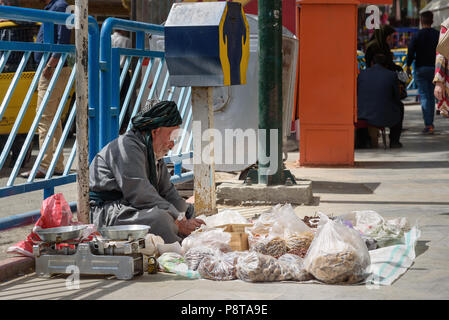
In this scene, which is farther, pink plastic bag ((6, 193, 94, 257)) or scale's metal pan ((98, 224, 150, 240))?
pink plastic bag ((6, 193, 94, 257))

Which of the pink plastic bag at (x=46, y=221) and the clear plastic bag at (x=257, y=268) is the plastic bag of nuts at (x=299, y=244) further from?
the pink plastic bag at (x=46, y=221)

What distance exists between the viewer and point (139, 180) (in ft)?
16.4

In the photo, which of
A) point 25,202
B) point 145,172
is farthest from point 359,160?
point 145,172

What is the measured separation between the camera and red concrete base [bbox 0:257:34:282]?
450cm

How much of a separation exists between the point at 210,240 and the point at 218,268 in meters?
0.40

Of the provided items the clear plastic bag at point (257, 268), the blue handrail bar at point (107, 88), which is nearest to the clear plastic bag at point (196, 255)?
the clear plastic bag at point (257, 268)

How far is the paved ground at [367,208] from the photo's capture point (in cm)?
410

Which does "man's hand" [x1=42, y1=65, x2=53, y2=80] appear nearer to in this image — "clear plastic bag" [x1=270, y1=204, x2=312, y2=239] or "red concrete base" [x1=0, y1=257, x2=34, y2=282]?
"red concrete base" [x1=0, y1=257, x2=34, y2=282]

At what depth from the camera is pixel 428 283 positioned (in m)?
4.28

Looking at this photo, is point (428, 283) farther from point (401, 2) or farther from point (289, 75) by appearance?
point (401, 2)

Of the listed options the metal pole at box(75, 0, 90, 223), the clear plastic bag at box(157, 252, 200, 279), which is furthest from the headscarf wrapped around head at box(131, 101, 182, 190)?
the clear plastic bag at box(157, 252, 200, 279)

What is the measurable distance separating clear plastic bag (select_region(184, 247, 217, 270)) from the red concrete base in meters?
0.92

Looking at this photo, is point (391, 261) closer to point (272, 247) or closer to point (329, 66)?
point (272, 247)
